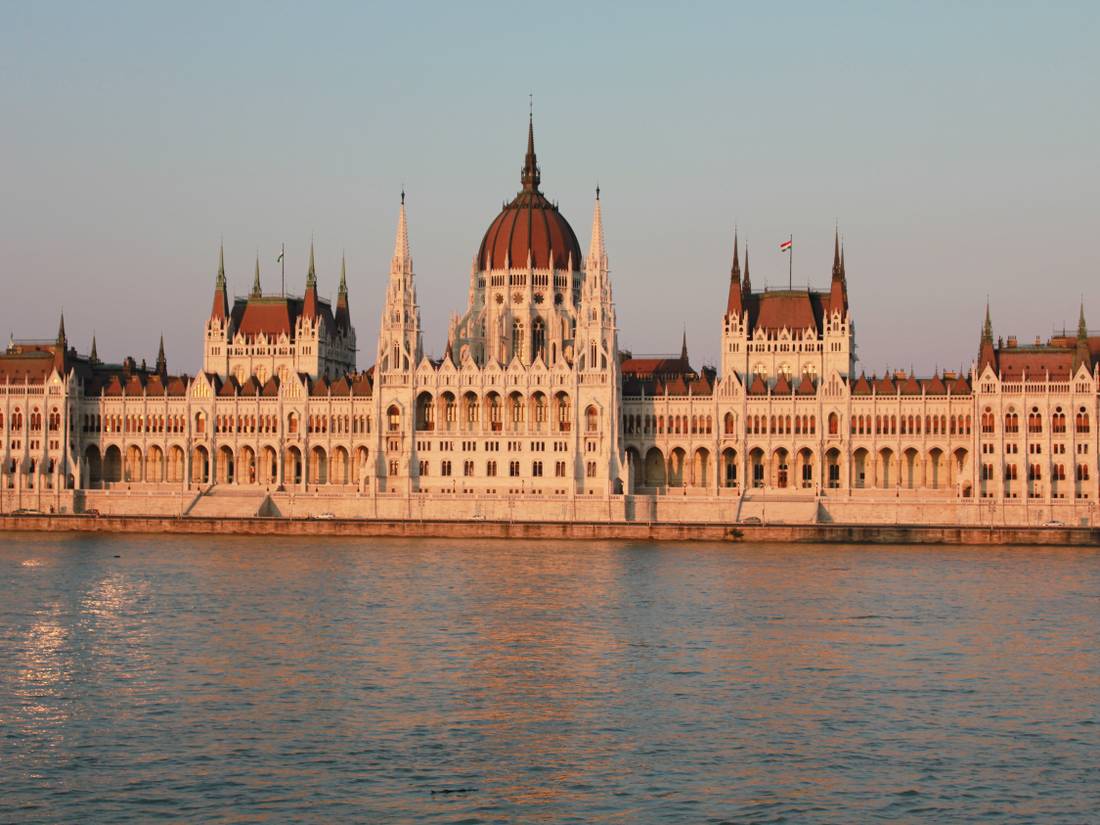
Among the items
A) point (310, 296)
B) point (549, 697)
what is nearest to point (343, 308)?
point (310, 296)

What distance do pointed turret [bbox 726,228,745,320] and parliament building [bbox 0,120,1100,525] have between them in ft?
0.53

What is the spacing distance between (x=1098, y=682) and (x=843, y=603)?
64.5 ft

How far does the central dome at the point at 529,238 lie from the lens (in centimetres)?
12788

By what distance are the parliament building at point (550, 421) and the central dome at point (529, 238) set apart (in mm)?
164

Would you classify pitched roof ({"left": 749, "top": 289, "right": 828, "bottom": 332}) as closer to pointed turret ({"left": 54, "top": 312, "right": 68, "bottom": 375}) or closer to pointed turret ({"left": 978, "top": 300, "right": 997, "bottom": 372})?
pointed turret ({"left": 978, "top": 300, "right": 997, "bottom": 372})

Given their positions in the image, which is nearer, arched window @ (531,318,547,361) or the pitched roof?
the pitched roof

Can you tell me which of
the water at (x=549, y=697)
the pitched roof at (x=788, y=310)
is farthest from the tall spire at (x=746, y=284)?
the water at (x=549, y=697)

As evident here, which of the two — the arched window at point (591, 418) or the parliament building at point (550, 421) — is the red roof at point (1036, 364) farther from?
the arched window at point (591, 418)

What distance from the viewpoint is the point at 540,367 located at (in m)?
117

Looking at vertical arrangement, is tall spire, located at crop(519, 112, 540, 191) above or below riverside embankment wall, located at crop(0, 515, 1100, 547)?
above

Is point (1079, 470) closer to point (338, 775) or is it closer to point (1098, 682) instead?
point (1098, 682)

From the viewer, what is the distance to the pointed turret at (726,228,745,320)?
12319cm

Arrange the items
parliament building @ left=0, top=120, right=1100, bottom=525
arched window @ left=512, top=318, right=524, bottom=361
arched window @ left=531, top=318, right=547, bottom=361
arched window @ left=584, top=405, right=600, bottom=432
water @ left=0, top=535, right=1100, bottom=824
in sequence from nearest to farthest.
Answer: water @ left=0, top=535, right=1100, bottom=824
parliament building @ left=0, top=120, right=1100, bottom=525
arched window @ left=584, top=405, right=600, bottom=432
arched window @ left=512, top=318, right=524, bottom=361
arched window @ left=531, top=318, right=547, bottom=361

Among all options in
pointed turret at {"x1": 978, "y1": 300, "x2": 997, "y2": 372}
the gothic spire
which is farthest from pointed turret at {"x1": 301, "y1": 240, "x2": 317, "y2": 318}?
pointed turret at {"x1": 978, "y1": 300, "x2": 997, "y2": 372}
